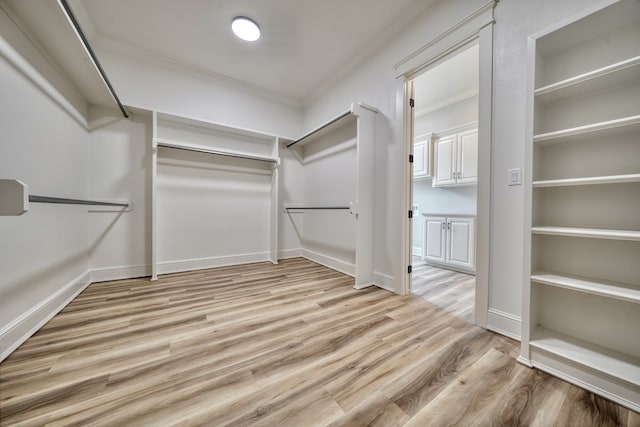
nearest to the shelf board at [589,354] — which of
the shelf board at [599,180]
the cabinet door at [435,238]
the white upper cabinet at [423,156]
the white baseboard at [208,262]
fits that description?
the shelf board at [599,180]

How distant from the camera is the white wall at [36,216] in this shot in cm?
126

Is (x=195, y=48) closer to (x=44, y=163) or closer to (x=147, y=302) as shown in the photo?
(x=44, y=163)

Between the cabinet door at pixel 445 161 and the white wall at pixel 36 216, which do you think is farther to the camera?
the cabinet door at pixel 445 161

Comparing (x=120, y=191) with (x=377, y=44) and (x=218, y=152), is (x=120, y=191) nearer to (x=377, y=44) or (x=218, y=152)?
(x=218, y=152)

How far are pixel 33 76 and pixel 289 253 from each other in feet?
10.0

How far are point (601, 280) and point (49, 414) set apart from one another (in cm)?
261

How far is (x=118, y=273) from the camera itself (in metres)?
2.50

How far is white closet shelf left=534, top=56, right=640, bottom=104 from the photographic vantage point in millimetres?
993

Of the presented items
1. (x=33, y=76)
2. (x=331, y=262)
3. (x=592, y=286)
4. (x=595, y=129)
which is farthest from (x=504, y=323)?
(x=33, y=76)

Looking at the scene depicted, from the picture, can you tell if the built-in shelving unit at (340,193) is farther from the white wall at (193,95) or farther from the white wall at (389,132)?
the white wall at (193,95)

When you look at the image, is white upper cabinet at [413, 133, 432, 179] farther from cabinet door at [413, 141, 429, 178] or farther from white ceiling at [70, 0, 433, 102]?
white ceiling at [70, 0, 433, 102]

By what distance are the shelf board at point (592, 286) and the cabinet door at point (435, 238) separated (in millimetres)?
2121

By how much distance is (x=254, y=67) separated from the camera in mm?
2883

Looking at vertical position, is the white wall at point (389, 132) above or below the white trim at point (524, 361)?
above
